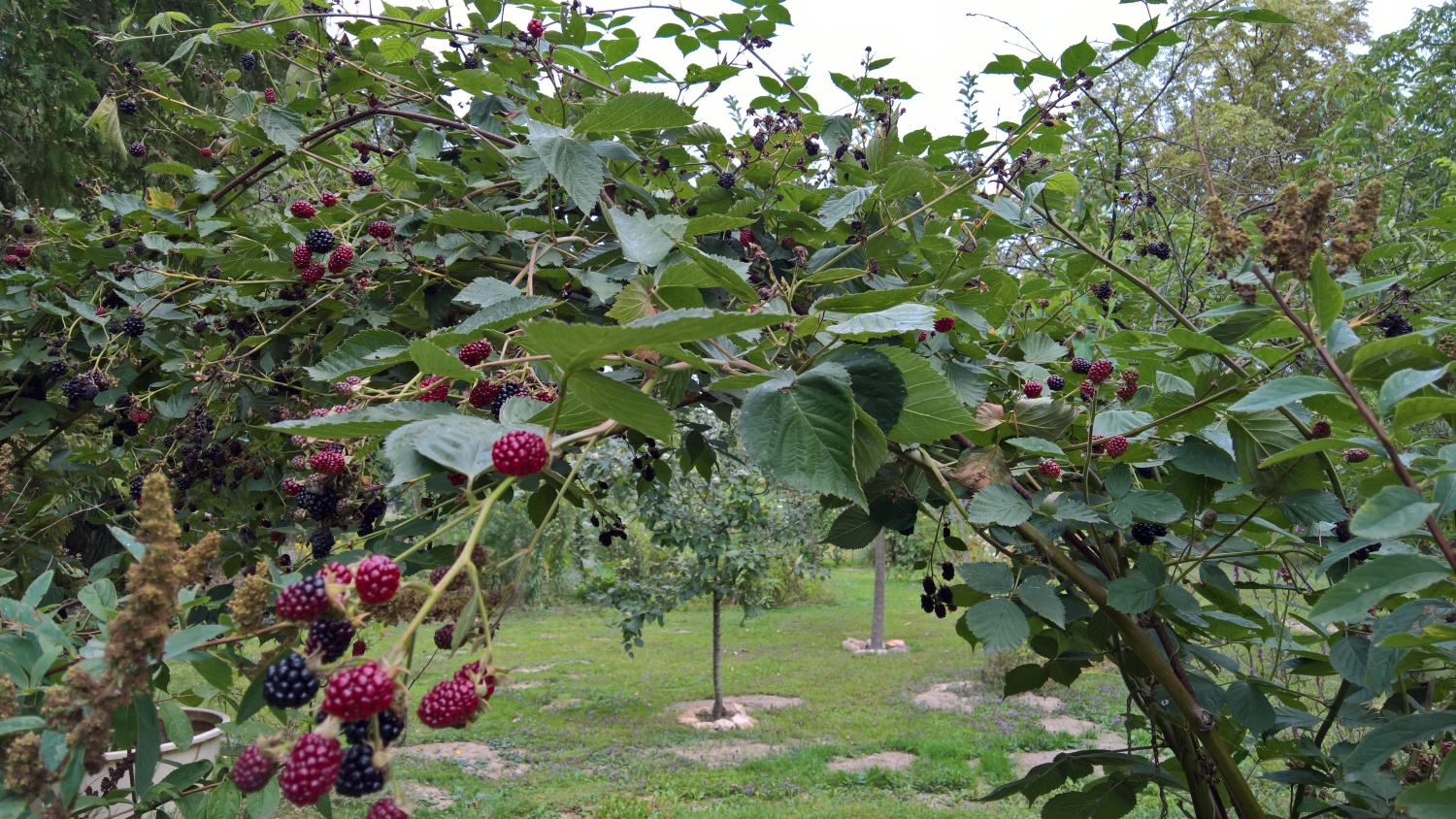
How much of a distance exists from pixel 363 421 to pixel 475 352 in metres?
0.27

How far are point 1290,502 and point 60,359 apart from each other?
2342 mm

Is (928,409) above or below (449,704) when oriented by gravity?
above

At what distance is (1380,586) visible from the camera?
2.32ft

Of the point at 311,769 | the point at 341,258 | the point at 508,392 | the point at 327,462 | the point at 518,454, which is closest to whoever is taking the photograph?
the point at 311,769

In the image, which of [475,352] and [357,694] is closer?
[357,694]

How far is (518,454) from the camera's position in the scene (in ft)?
1.97

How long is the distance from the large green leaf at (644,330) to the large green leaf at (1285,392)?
1.49 ft

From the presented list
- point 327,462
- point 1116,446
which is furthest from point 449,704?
point 1116,446

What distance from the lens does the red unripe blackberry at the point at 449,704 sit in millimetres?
570

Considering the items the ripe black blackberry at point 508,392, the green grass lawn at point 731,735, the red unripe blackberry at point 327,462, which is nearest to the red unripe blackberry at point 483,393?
the ripe black blackberry at point 508,392

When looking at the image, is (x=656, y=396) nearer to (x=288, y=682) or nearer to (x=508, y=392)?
(x=508, y=392)

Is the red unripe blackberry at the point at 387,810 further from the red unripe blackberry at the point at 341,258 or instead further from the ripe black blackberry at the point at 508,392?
the red unripe blackberry at the point at 341,258

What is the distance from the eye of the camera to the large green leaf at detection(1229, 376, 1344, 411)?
70cm

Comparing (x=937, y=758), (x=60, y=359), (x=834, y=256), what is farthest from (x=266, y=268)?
(x=937, y=758)
